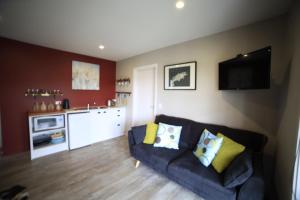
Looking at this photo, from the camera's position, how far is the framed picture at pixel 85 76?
3.67 m

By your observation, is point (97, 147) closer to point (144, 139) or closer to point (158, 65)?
point (144, 139)

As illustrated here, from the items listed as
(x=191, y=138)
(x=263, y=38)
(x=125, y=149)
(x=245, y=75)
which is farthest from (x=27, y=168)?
(x=263, y=38)

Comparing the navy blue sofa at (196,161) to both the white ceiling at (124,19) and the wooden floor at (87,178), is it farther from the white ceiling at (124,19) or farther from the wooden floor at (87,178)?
the white ceiling at (124,19)

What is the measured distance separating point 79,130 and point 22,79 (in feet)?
5.34

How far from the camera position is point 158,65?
3.27m

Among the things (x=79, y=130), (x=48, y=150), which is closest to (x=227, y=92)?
(x=79, y=130)

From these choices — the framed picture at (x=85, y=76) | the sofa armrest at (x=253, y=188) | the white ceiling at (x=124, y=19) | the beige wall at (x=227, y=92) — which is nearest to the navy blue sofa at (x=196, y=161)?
the sofa armrest at (x=253, y=188)

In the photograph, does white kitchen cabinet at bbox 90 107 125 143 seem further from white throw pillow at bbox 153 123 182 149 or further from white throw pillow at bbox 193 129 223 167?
white throw pillow at bbox 193 129 223 167

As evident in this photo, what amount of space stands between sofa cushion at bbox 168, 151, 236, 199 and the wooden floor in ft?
0.76

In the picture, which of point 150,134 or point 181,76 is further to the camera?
point 181,76

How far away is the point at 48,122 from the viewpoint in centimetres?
295

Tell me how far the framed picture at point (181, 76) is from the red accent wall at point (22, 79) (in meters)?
2.61

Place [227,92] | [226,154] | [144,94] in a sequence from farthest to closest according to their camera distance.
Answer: [144,94] → [227,92] → [226,154]

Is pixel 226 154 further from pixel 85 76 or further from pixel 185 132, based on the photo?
pixel 85 76
